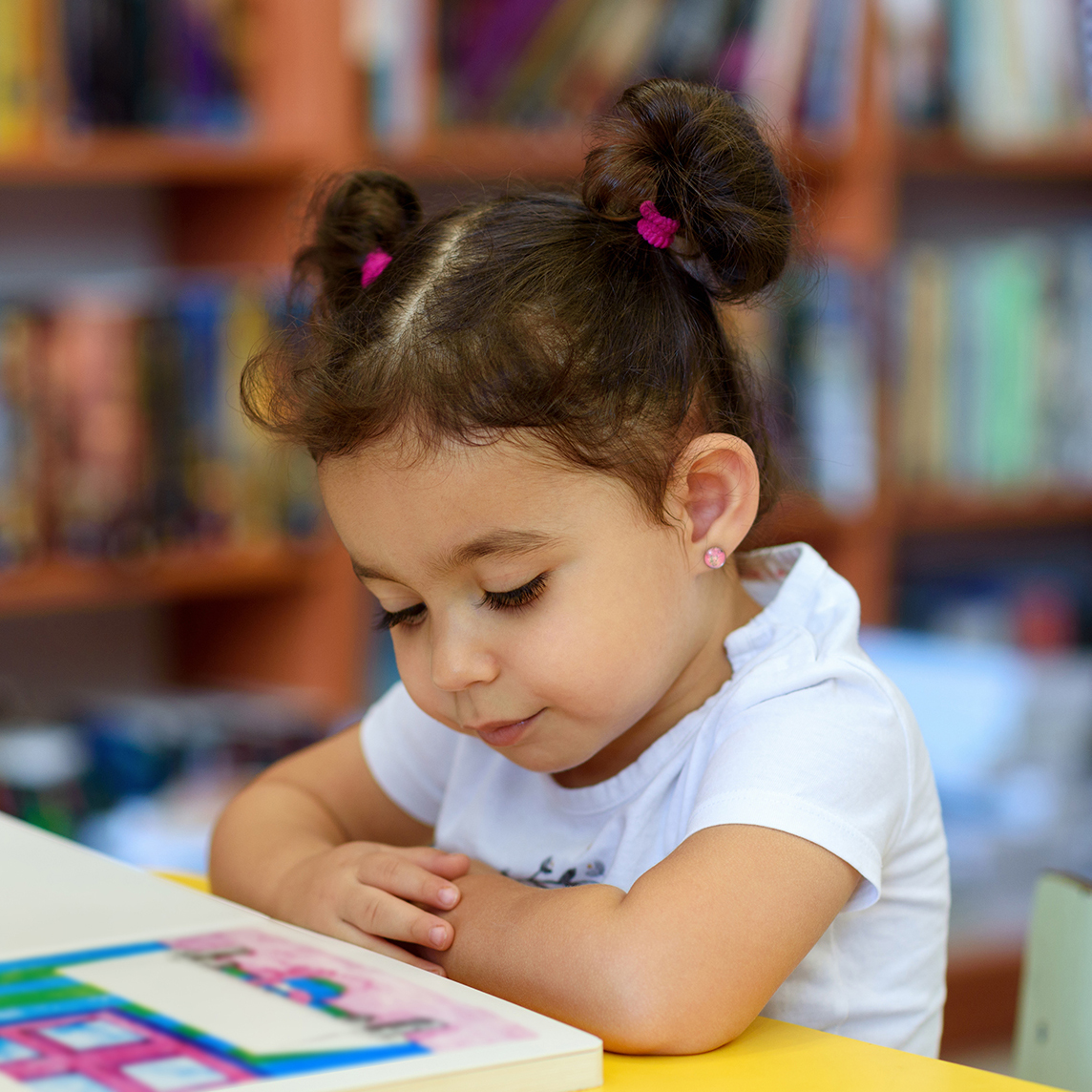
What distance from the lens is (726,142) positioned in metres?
0.75

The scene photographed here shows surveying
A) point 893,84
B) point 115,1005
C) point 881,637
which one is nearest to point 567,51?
point 893,84

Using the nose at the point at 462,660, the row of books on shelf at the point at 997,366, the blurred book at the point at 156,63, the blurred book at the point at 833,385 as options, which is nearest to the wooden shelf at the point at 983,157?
the row of books on shelf at the point at 997,366

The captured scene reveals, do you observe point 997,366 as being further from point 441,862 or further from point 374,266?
point 441,862

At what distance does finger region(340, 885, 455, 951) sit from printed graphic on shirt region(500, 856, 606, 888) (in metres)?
0.11

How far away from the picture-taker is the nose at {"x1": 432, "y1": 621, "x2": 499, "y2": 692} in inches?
27.9

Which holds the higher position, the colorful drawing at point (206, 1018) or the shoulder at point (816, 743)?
the shoulder at point (816, 743)

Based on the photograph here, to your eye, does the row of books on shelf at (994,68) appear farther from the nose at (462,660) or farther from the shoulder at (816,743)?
the nose at (462,660)

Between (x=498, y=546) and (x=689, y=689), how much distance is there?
17cm

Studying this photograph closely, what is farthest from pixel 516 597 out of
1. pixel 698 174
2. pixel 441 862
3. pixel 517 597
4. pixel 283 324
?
pixel 283 324

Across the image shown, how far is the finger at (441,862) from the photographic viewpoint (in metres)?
0.72

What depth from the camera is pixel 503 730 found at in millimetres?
750

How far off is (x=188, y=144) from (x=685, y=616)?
1.20 m

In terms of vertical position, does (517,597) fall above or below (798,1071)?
above

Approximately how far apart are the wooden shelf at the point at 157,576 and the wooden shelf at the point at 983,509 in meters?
0.89
